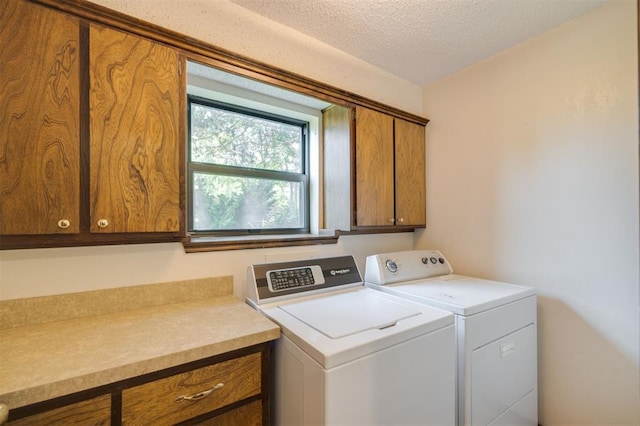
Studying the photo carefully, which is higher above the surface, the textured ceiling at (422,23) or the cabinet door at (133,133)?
the textured ceiling at (422,23)

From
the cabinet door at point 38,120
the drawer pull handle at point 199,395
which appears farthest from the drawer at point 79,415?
the cabinet door at point 38,120

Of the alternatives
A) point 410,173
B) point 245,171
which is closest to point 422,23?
point 410,173

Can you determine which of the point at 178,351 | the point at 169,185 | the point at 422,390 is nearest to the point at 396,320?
the point at 422,390

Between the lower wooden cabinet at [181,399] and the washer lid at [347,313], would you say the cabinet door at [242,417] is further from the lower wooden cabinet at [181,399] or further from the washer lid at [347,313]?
the washer lid at [347,313]

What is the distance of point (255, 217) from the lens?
1.99 meters

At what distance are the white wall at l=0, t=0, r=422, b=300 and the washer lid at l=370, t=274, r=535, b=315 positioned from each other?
53 centimetres

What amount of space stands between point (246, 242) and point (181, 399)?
82cm

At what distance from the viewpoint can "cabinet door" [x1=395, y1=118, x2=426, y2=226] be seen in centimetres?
213

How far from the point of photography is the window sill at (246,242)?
4.77 feet

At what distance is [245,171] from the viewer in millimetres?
1937

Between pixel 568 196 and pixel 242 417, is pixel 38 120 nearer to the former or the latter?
pixel 242 417

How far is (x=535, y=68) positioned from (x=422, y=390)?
196 cm

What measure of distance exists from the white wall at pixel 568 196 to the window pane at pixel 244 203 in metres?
1.30

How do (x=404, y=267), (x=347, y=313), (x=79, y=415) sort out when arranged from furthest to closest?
1. (x=404, y=267)
2. (x=347, y=313)
3. (x=79, y=415)
